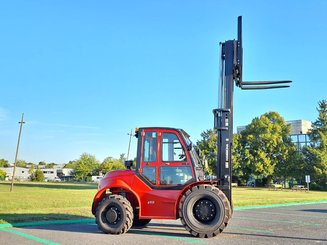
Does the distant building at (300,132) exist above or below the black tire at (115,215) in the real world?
above

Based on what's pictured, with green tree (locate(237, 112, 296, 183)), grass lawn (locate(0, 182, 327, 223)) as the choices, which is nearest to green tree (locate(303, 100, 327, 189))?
green tree (locate(237, 112, 296, 183))

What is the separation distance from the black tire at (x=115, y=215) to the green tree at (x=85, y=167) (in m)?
110

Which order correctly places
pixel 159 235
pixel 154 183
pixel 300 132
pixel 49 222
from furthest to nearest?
pixel 300 132 → pixel 49 222 → pixel 154 183 → pixel 159 235

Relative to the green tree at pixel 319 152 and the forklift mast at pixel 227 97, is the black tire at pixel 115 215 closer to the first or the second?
the forklift mast at pixel 227 97

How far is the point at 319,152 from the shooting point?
191 ft

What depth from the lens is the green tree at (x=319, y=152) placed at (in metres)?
57.6

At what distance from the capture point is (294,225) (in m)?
11.2

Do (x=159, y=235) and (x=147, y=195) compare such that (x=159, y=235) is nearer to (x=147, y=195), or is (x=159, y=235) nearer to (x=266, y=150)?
(x=147, y=195)

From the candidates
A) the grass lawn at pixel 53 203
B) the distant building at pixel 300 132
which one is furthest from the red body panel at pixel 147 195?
the distant building at pixel 300 132

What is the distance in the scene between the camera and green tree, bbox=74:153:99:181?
11681 cm

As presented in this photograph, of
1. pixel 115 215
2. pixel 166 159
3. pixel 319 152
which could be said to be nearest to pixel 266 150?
pixel 319 152

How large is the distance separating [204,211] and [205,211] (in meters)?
0.02

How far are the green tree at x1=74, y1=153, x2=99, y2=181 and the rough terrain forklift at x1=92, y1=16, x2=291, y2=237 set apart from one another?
110 m

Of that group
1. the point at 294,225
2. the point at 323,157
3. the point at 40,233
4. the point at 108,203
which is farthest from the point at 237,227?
the point at 323,157
